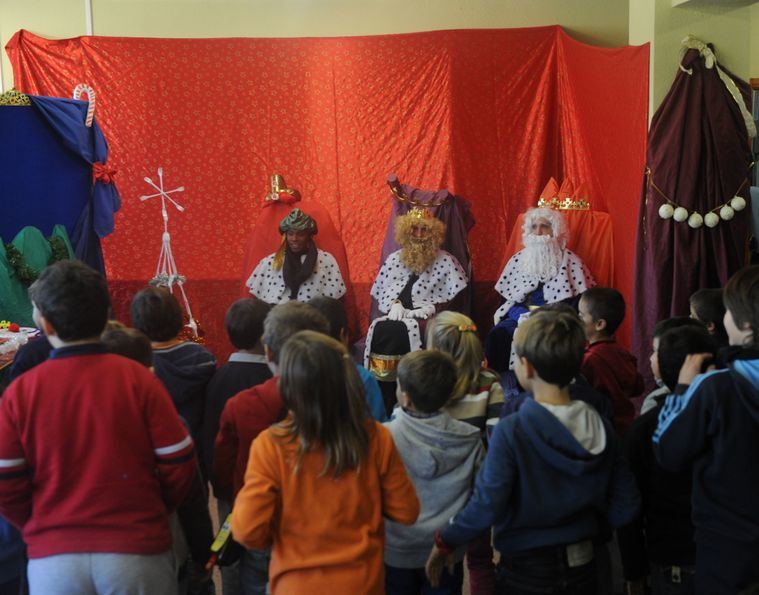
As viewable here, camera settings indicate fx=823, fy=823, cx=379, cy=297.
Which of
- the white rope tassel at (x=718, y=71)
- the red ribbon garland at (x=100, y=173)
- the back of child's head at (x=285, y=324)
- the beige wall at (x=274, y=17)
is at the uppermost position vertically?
the beige wall at (x=274, y=17)

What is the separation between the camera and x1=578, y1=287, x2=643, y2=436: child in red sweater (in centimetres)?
298

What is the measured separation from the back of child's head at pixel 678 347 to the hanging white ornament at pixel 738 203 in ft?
8.69

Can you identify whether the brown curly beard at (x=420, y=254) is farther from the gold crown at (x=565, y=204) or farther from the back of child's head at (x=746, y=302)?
the back of child's head at (x=746, y=302)

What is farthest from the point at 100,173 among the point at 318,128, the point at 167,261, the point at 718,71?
the point at 718,71

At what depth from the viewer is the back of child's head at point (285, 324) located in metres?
2.22

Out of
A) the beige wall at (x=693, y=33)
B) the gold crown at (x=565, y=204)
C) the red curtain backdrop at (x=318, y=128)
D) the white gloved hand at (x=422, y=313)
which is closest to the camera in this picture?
the beige wall at (x=693, y=33)

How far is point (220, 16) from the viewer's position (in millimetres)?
6586

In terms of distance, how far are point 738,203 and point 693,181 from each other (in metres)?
0.28

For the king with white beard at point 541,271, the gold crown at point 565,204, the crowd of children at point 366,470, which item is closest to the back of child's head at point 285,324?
the crowd of children at point 366,470

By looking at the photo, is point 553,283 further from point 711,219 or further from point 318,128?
point 318,128

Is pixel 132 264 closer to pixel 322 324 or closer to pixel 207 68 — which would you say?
pixel 207 68

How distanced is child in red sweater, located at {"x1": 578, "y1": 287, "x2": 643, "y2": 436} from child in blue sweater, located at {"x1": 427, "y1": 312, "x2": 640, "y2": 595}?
2.96ft

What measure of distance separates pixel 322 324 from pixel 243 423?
13.8 inches

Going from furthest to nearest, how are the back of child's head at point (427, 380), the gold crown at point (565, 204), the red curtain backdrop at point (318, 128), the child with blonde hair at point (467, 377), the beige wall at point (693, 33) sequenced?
the red curtain backdrop at point (318, 128)
the gold crown at point (565, 204)
the beige wall at point (693, 33)
the child with blonde hair at point (467, 377)
the back of child's head at point (427, 380)
